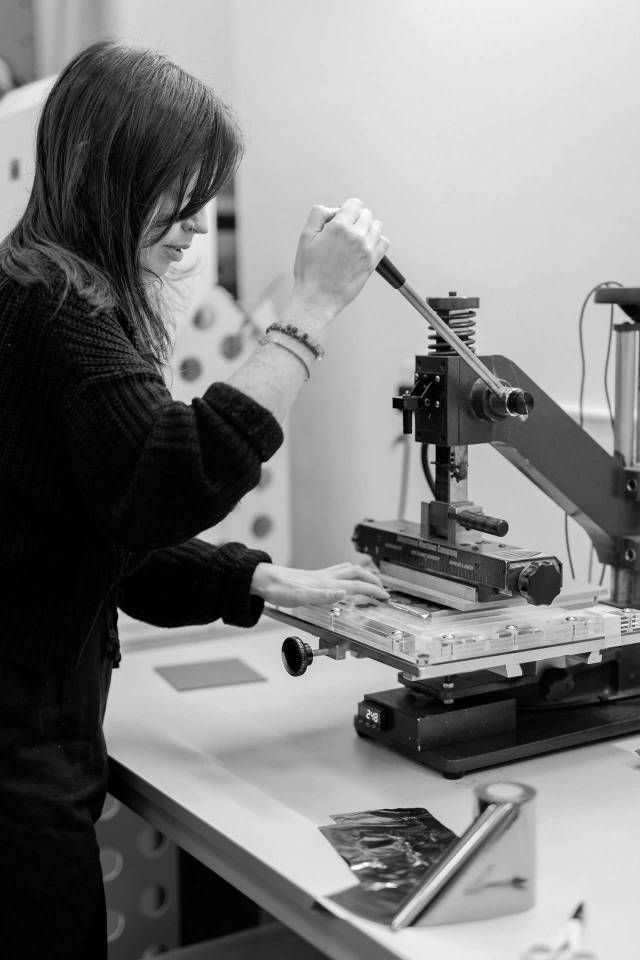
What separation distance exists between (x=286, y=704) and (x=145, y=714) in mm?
187

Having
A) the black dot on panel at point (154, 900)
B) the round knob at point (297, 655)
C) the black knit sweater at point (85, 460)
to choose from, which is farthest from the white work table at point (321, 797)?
the black dot on panel at point (154, 900)

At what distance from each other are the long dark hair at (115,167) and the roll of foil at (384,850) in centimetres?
51

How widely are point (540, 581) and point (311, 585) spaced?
0.27 metres

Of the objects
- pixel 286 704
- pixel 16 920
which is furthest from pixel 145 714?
pixel 16 920

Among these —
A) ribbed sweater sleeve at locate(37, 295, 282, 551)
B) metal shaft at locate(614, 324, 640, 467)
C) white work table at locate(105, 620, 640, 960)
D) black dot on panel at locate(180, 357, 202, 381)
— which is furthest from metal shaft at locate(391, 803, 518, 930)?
black dot on panel at locate(180, 357, 202, 381)

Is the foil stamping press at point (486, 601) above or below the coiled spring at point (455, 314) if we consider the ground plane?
below

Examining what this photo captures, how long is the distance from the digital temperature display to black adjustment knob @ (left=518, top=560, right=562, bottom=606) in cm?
24

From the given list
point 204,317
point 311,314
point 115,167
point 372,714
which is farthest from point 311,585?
point 204,317

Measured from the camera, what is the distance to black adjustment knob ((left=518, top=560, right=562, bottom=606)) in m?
1.21

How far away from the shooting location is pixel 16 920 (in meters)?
1.11

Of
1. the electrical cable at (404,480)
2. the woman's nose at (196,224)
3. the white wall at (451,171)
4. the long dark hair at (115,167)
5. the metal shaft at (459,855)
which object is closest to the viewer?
the metal shaft at (459,855)

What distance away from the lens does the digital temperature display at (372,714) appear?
1323 millimetres

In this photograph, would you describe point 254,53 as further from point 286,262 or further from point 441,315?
point 441,315

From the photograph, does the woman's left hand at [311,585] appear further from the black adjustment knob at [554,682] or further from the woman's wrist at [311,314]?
the woman's wrist at [311,314]
